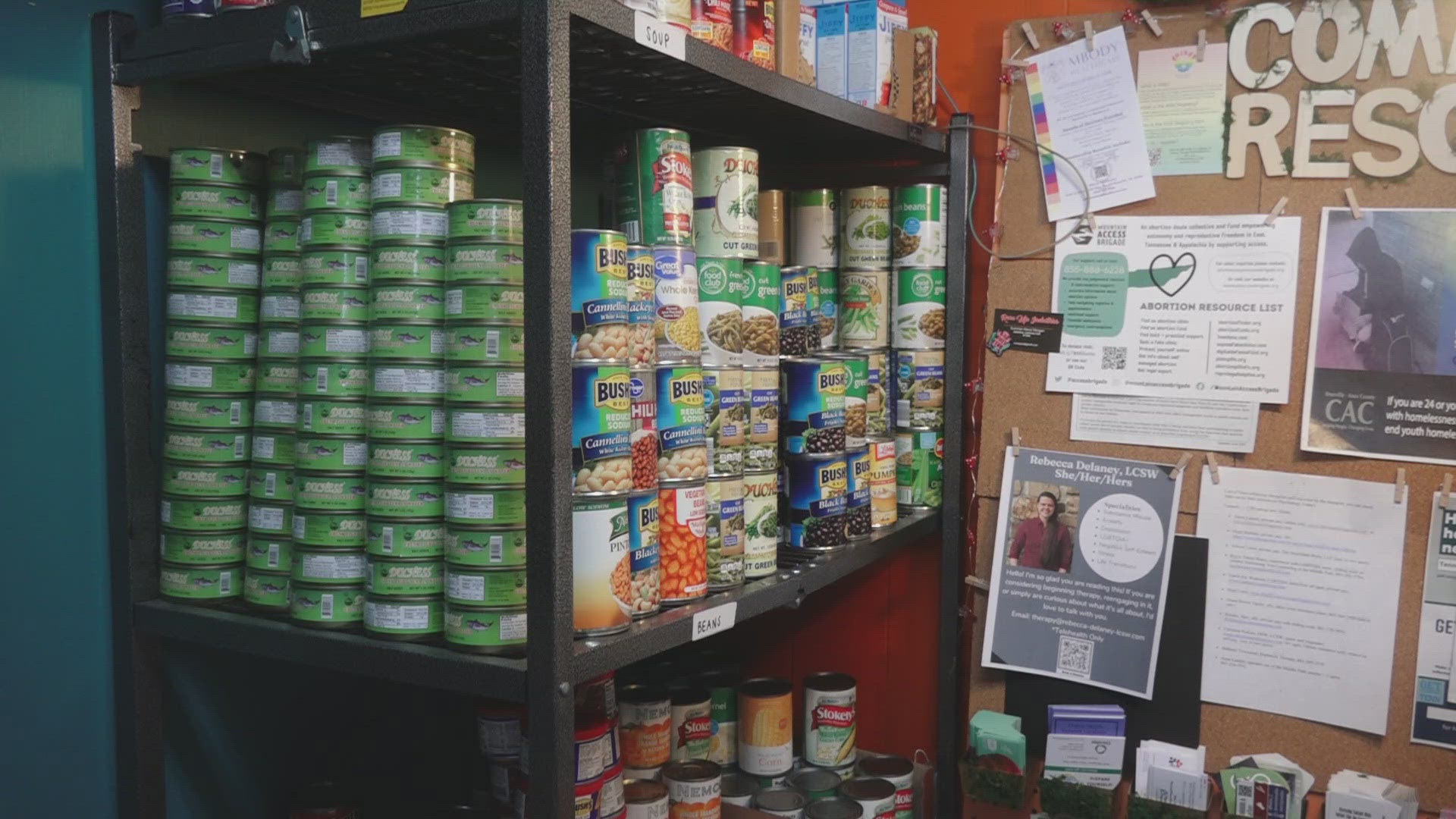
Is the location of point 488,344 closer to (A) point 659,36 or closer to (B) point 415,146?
(B) point 415,146

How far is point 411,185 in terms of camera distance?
130 centimetres

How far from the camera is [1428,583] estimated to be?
194cm

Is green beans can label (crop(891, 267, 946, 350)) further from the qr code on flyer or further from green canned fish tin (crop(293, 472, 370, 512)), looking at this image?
green canned fish tin (crop(293, 472, 370, 512))

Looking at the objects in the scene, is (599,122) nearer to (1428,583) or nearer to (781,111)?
(781,111)

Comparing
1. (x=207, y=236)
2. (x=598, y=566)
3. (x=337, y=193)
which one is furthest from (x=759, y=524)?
(x=207, y=236)

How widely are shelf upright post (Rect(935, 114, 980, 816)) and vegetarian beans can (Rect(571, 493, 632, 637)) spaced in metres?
1.13

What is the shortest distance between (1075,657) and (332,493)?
4.84 ft

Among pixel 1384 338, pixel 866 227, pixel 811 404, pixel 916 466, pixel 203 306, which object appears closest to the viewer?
pixel 203 306

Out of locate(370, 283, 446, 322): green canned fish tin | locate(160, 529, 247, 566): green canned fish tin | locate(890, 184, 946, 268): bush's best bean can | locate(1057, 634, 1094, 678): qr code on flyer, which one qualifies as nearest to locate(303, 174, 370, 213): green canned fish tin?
locate(370, 283, 446, 322): green canned fish tin

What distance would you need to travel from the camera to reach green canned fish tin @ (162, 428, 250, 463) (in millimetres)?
1453

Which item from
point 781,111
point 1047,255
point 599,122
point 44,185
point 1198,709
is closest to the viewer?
point 44,185

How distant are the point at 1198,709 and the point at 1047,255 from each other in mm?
917

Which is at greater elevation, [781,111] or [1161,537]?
[781,111]

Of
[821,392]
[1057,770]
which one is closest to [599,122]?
[821,392]
